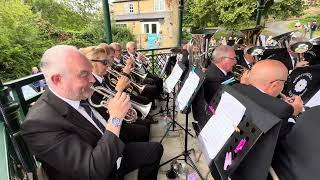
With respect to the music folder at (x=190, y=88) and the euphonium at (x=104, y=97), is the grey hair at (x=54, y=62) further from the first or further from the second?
the music folder at (x=190, y=88)

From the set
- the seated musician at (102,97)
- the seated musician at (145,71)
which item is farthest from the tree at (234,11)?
the seated musician at (102,97)

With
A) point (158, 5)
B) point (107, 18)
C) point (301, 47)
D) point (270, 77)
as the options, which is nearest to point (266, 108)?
point (270, 77)

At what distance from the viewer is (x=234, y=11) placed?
2058 centimetres

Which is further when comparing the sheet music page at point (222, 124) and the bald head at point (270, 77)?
the bald head at point (270, 77)

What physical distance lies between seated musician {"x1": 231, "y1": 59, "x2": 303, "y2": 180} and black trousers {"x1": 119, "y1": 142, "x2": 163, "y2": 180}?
3.29 feet

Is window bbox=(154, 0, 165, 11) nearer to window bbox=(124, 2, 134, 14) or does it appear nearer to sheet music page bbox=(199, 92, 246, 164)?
window bbox=(124, 2, 134, 14)

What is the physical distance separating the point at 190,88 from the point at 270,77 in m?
0.92

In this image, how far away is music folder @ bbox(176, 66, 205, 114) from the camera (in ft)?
8.98

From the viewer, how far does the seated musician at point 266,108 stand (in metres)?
1.50

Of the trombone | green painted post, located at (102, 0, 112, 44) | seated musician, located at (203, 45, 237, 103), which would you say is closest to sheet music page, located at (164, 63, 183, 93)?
seated musician, located at (203, 45, 237, 103)

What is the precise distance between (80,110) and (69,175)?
Result: 55 centimetres

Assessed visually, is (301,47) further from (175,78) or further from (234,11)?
(234,11)

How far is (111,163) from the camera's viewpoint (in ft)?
5.86

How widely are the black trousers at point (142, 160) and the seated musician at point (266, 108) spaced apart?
1.00 meters
